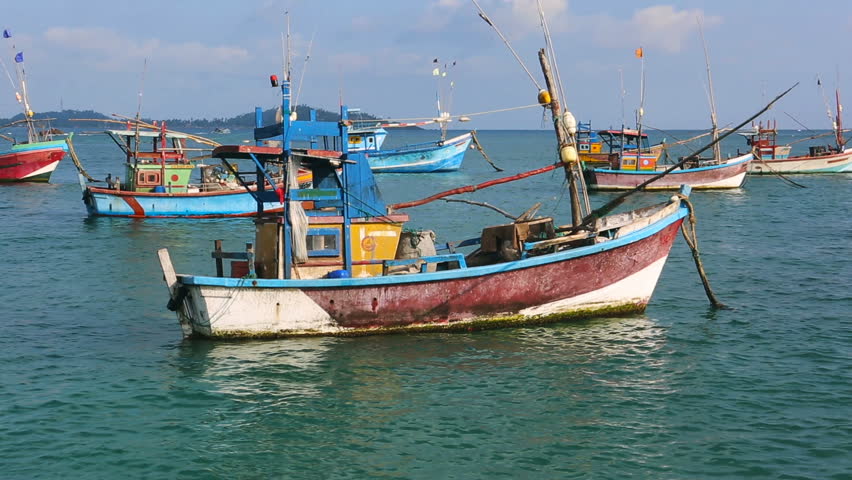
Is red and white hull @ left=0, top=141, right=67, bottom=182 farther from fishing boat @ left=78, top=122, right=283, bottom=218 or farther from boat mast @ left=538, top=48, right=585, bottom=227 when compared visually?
boat mast @ left=538, top=48, right=585, bottom=227

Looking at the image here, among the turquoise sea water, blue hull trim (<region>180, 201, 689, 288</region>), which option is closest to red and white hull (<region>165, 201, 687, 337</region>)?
blue hull trim (<region>180, 201, 689, 288</region>)

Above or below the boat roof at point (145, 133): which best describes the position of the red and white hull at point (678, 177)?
below

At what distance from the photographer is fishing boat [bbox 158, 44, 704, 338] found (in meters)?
14.8

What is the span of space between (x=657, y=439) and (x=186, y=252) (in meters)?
20.0

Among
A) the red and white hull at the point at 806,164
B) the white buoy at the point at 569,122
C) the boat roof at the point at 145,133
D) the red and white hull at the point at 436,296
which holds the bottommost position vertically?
the red and white hull at the point at 436,296

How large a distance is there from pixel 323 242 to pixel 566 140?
214 inches

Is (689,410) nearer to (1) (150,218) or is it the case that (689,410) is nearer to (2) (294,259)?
(2) (294,259)

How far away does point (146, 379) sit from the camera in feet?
44.4

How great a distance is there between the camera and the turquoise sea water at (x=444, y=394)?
34.6 ft

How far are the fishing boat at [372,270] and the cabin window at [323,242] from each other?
0.02 meters

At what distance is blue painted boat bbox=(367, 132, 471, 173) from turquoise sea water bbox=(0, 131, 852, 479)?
1817 inches

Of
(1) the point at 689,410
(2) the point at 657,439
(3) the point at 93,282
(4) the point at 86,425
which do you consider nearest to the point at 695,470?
(2) the point at 657,439

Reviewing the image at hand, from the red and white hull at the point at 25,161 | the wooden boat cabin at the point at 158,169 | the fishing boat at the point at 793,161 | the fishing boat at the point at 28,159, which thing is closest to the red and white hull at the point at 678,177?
the fishing boat at the point at 793,161

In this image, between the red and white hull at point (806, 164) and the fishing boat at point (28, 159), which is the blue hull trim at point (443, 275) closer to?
the red and white hull at point (806, 164)
